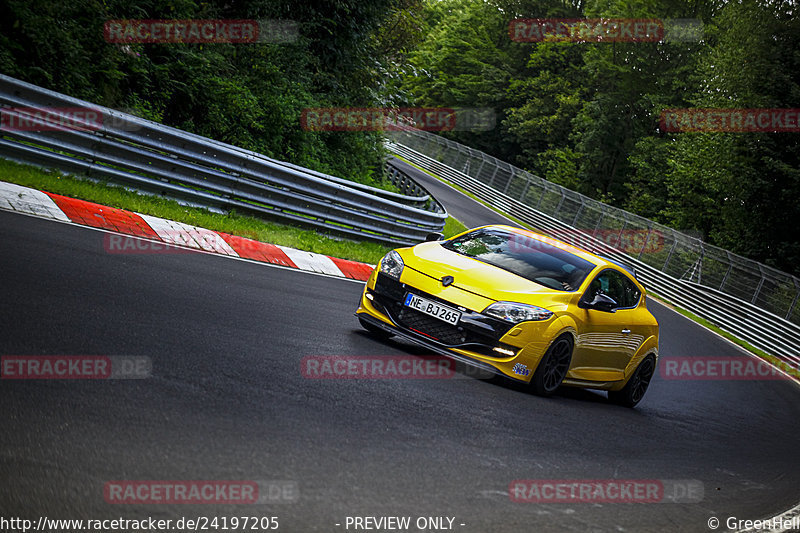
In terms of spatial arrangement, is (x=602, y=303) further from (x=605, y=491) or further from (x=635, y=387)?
(x=605, y=491)

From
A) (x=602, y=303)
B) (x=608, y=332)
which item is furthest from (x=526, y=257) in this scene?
(x=608, y=332)

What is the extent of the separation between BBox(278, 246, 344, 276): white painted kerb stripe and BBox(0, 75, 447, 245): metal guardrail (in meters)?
1.36

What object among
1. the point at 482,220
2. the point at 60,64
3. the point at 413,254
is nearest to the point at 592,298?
the point at 413,254

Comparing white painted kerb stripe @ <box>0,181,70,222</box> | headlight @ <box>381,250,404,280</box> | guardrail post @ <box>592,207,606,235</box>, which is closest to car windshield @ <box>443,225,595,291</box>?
headlight @ <box>381,250,404,280</box>

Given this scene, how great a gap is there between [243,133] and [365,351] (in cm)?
980

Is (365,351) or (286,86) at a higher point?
(286,86)

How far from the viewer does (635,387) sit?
1035 centimetres

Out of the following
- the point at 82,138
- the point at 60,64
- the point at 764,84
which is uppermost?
the point at 764,84

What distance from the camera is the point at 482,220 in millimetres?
36688

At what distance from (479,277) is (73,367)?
425 centimetres

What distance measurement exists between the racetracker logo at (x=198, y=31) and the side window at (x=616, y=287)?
953 cm

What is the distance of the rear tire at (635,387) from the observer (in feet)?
33.4

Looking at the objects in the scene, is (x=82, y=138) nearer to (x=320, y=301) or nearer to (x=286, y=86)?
(x=320, y=301)

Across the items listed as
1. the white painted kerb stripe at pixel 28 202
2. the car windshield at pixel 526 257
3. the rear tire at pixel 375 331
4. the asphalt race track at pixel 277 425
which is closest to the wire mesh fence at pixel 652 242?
the asphalt race track at pixel 277 425
